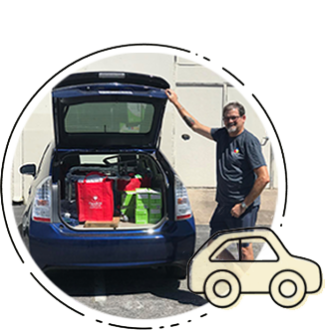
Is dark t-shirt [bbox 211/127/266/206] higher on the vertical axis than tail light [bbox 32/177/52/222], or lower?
higher

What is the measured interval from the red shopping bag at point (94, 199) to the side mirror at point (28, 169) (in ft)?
1.20

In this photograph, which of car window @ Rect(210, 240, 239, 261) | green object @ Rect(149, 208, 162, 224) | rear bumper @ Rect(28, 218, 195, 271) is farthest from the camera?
green object @ Rect(149, 208, 162, 224)

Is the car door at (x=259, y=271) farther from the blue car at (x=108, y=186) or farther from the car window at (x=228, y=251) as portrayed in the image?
the blue car at (x=108, y=186)

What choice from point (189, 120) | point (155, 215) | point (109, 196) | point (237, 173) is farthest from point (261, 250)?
point (109, 196)

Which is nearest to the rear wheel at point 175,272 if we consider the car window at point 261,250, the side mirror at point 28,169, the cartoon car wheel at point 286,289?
the car window at point 261,250

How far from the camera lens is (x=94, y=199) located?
360cm

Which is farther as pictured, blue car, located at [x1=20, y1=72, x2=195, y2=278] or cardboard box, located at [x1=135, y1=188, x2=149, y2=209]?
cardboard box, located at [x1=135, y1=188, x2=149, y2=209]

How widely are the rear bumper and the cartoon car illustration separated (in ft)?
0.93

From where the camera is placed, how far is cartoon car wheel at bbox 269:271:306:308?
3051mm

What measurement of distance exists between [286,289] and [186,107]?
Answer: 1494mm

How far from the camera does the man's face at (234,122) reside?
3.32 metres

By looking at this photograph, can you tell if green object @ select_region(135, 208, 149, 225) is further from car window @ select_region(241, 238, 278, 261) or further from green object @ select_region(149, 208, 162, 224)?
car window @ select_region(241, 238, 278, 261)

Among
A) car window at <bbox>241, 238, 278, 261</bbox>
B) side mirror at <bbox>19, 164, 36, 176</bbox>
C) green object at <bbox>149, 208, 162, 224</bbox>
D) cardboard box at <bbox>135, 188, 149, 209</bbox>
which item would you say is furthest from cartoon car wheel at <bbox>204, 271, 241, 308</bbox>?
side mirror at <bbox>19, 164, 36, 176</bbox>

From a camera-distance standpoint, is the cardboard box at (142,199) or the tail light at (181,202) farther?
the cardboard box at (142,199)
